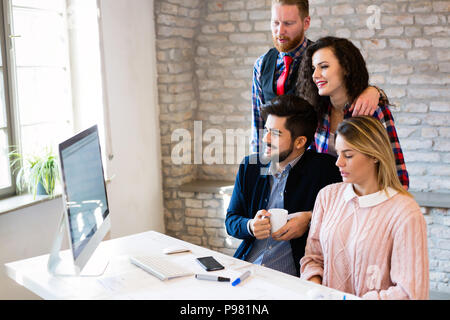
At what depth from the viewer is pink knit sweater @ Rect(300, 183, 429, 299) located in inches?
73.4

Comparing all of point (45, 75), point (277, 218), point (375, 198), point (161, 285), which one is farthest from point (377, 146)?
point (45, 75)

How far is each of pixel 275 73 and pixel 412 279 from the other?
1543 millimetres

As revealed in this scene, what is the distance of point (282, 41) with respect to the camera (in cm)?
291

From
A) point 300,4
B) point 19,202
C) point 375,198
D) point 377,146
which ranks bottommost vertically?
point 19,202

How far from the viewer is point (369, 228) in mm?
1986

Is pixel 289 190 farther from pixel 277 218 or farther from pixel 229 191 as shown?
pixel 229 191

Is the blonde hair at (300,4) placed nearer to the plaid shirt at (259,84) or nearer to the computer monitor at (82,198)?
the plaid shirt at (259,84)

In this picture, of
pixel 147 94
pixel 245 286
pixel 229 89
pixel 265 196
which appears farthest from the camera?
pixel 229 89

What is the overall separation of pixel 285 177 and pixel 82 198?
958mm

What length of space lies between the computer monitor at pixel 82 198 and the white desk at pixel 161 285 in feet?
0.29

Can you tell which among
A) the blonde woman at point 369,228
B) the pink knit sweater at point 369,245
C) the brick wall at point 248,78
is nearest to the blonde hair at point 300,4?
the blonde woman at point 369,228

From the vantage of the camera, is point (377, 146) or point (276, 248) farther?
point (276, 248)
